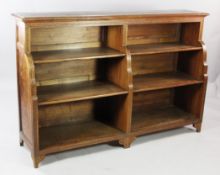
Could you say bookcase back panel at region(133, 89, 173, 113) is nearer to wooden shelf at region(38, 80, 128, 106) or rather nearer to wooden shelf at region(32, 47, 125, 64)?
wooden shelf at region(38, 80, 128, 106)

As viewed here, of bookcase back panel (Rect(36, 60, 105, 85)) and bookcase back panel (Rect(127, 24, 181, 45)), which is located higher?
bookcase back panel (Rect(127, 24, 181, 45))

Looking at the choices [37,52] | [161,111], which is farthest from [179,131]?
[37,52]

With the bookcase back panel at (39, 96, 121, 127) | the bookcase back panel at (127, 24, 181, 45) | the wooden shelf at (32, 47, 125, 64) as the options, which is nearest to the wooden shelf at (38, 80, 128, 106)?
the bookcase back panel at (39, 96, 121, 127)

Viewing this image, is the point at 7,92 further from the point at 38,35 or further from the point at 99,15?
the point at 99,15

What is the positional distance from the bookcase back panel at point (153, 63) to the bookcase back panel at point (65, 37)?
0.49m

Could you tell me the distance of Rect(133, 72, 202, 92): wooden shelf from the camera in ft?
11.1

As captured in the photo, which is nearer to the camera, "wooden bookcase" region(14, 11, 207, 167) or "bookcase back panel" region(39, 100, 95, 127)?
"wooden bookcase" region(14, 11, 207, 167)

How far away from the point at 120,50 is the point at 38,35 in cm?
68

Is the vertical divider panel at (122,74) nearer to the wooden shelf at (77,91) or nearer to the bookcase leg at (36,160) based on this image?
the wooden shelf at (77,91)

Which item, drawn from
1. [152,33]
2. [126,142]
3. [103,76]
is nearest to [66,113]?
[103,76]

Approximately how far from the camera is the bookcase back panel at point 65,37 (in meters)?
3.12

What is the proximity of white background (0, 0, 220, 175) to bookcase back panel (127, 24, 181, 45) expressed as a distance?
88 cm

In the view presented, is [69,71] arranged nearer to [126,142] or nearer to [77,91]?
[77,91]

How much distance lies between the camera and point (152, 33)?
3672 mm
